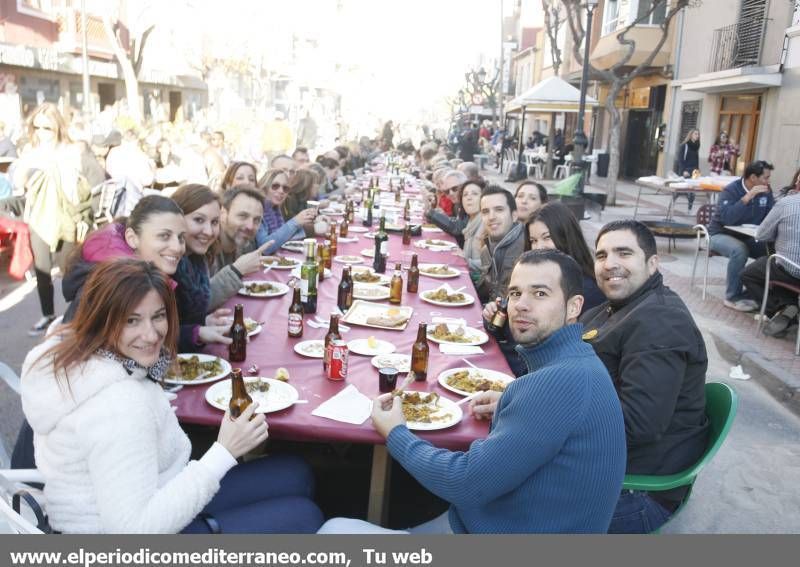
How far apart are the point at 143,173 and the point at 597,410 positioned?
925 centimetres

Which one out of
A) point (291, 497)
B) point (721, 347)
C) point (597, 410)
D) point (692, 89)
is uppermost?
point (692, 89)

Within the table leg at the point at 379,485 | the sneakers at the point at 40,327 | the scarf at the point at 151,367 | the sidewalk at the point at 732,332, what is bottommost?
the sneakers at the point at 40,327

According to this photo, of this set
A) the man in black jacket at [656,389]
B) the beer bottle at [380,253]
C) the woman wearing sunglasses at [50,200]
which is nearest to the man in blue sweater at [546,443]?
the man in black jacket at [656,389]

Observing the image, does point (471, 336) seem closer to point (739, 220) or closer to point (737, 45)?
point (739, 220)

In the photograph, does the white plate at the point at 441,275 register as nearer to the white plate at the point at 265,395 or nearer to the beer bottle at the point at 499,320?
the beer bottle at the point at 499,320

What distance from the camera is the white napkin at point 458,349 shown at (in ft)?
11.5

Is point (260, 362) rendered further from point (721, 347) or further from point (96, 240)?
point (721, 347)

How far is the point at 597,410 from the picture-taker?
192 cm

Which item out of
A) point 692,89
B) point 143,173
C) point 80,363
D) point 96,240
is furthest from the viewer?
point 692,89

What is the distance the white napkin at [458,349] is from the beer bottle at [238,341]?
1044 mm

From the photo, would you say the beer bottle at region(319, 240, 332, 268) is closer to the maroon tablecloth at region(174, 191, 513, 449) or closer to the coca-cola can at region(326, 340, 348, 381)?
the maroon tablecloth at region(174, 191, 513, 449)

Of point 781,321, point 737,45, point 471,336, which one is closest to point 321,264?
point 471,336
